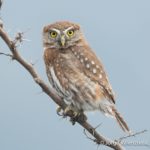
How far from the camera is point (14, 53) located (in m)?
2.07

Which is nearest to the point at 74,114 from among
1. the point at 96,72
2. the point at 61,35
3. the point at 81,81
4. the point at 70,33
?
the point at 81,81

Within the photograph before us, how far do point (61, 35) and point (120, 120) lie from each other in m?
1.35

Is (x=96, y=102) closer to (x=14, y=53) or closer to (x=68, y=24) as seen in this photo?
(x=68, y=24)

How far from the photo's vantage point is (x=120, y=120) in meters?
3.44

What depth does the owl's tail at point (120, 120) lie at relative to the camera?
10.7 feet

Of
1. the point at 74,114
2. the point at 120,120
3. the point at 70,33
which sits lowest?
the point at 120,120

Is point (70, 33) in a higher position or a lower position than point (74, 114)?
higher

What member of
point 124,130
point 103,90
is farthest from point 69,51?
point 124,130

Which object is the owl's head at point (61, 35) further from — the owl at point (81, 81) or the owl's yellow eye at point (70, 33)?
the owl at point (81, 81)

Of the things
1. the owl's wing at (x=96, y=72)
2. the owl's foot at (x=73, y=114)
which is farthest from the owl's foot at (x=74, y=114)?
the owl's wing at (x=96, y=72)

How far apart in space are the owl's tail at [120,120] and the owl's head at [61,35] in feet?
3.41

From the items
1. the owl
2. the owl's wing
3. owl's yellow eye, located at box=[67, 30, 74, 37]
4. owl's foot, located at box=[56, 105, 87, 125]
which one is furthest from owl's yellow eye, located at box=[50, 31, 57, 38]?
owl's foot, located at box=[56, 105, 87, 125]

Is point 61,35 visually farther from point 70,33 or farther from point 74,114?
point 74,114

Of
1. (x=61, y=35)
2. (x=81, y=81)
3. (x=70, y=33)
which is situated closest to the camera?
(x=81, y=81)
